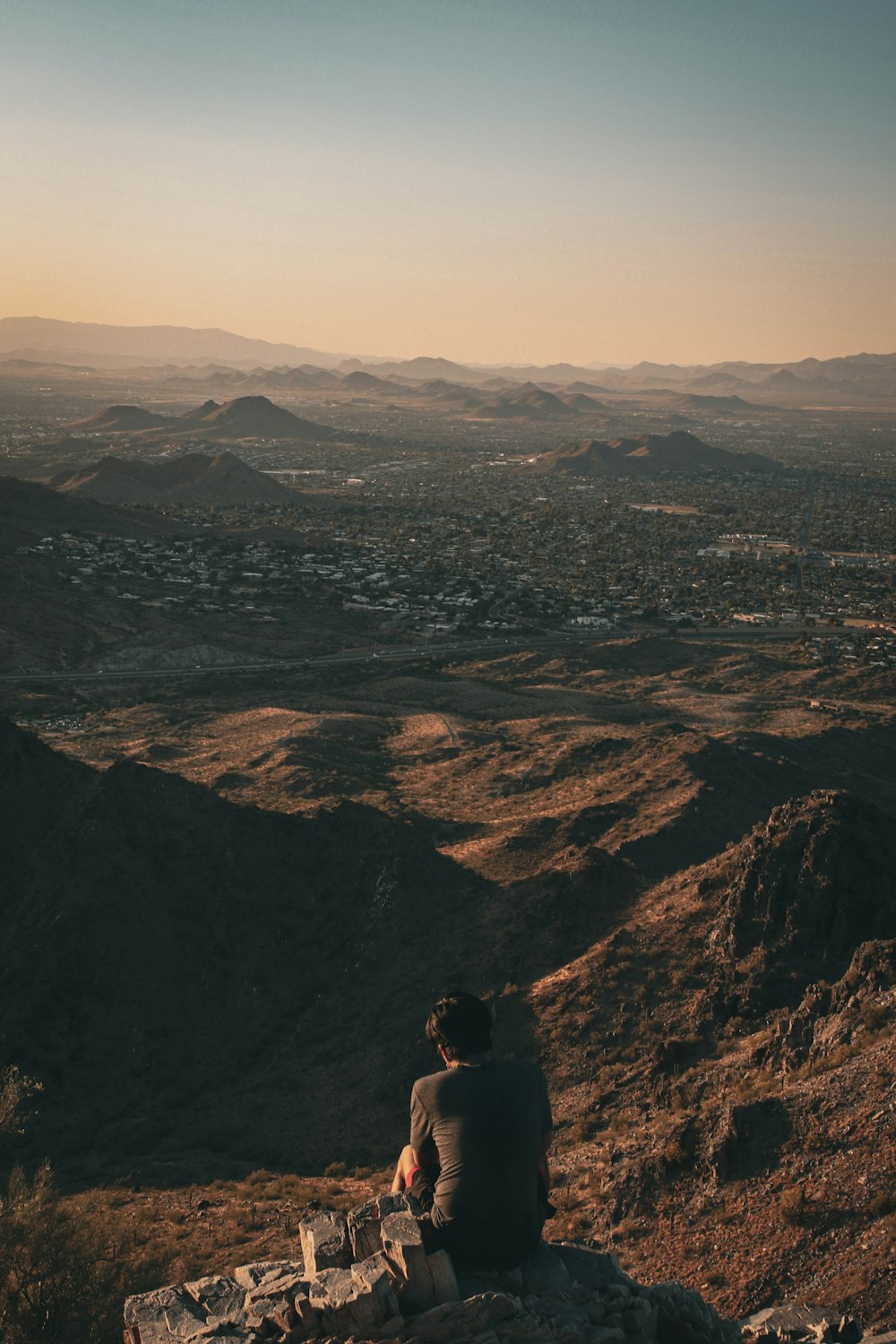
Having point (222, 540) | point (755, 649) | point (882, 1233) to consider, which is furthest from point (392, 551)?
point (882, 1233)

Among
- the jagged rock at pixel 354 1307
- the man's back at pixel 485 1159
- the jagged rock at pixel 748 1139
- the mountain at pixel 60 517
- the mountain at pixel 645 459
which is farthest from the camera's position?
the mountain at pixel 645 459

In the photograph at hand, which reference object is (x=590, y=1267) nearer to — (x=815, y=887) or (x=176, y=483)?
(x=815, y=887)

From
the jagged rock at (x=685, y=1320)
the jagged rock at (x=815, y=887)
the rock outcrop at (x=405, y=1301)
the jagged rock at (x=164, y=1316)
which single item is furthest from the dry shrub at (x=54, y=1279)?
the jagged rock at (x=815, y=887)


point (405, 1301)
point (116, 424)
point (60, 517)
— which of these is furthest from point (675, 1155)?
point (116, 424)

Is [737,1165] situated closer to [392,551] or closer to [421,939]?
[421,939]

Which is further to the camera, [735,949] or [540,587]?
[540,587]

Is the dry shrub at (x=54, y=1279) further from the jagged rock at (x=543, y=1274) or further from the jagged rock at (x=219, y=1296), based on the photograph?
the jagged rock at (x=543, y=1274)
